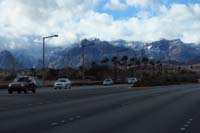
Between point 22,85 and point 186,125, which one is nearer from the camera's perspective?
point 186,125

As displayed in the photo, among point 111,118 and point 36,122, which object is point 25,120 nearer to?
point 36,122

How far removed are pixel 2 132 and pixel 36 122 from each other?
3.64 metres

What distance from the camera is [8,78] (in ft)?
366

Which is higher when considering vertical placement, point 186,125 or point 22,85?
point 22,85

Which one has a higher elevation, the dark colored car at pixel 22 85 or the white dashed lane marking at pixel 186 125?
the dark colored car at pixel 22 85

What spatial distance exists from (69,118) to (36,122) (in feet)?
7.55

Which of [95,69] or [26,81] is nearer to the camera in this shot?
[26,81]

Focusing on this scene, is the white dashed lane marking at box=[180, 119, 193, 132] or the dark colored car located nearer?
the white dashed lane marking at box=[180, 119, 193, 132]

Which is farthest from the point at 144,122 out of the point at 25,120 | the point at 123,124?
the point at 25,120

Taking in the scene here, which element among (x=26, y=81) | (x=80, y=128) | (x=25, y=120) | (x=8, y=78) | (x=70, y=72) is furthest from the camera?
(x=70, y=72)

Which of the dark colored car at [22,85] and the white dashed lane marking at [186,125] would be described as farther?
the dark colored car at [22,85]

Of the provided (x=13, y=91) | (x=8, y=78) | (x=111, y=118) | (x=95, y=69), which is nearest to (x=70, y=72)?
(x=95, y=69)

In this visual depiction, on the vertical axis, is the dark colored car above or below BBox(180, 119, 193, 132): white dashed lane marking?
above

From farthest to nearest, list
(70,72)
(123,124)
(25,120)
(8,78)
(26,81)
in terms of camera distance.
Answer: (70,72) → (8,78) → (26,81) → (25,120) → (123,124)
